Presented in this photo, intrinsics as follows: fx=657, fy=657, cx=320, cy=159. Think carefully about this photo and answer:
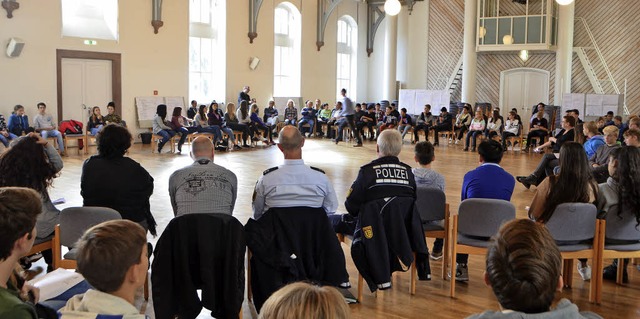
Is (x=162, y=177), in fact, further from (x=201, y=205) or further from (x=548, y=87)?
(x=548, y=87)

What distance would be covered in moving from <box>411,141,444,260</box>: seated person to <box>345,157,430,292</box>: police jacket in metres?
0.67

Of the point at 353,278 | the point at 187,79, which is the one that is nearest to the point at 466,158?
the point at 187,79

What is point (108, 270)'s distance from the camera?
1950 mm

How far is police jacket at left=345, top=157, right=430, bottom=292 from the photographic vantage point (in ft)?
13.4

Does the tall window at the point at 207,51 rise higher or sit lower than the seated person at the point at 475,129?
higher

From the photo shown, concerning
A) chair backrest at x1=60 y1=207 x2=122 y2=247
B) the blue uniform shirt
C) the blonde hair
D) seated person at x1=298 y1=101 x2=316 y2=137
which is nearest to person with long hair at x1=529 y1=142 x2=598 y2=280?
the blue uniform shirt

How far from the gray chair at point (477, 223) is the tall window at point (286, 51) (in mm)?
15074

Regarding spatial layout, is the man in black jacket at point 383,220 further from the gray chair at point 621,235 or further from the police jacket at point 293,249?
the gray chair at point 621,235

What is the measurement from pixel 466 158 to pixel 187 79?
24.0 ft

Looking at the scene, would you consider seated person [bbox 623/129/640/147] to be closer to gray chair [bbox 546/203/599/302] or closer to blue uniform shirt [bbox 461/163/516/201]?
blue uniform shirt [bbox 461/163/516/201]

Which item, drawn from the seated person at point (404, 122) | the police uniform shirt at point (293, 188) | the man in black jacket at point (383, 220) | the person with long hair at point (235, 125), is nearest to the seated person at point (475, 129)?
the seated person at point (404, 122)

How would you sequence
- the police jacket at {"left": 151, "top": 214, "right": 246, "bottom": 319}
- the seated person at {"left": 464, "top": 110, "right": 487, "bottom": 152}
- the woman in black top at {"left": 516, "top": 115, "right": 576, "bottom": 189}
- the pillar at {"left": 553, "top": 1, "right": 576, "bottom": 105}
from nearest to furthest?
the police jacket at {"left": 151, "top": 214, "right": 246, "bottom": 319}
the woman in black top at {"left": 516, "top": 115, "right": 576, "bottom": 189}
the seated person at {"left": 464, "top": 110, "right": 487, "bottom": 152}
the pillar at {"left": 553, "top": 1, "right": 576, "bottom": 105}

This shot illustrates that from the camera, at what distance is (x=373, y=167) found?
4.13m

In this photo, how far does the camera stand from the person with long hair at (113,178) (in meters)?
4.26
